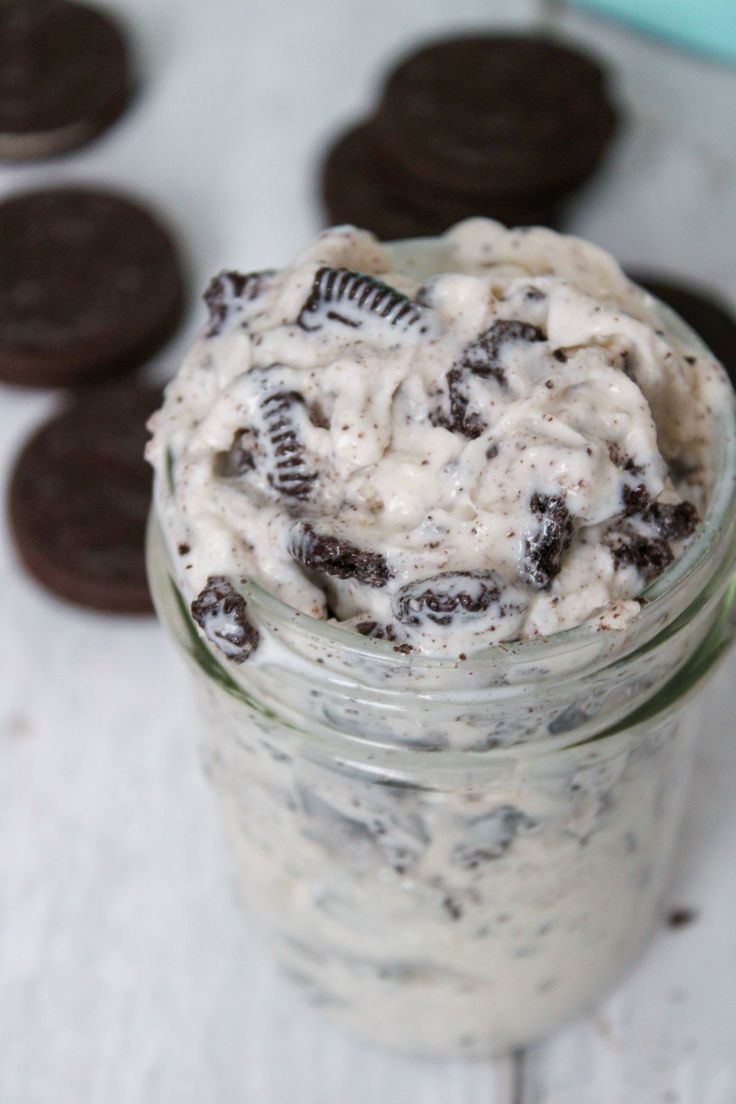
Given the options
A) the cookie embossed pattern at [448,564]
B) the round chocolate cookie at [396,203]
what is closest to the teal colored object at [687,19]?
the round chocolate cookie at [396,203]

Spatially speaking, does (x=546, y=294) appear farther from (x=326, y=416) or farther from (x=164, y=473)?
(x=164, y=473)

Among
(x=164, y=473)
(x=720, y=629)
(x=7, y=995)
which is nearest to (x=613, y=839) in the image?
(x=720, y=629)

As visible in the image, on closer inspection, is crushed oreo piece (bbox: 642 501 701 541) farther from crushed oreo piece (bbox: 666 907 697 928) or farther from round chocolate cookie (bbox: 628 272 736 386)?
round chocolate cookie (bbox: 628 272 736 386)

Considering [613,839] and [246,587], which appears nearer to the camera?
[246,587]

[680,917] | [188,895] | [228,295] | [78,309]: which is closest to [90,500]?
[78,309]

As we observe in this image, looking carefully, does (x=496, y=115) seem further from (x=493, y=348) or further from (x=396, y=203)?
(x=493, y=348)

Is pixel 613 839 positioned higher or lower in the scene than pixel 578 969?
higher

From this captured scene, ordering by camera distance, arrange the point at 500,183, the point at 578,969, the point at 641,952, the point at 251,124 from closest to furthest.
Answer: the point at 578,969 < the point at 641,952 < the point at 500,183 < the point at 251,124

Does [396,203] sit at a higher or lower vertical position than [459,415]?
lower
